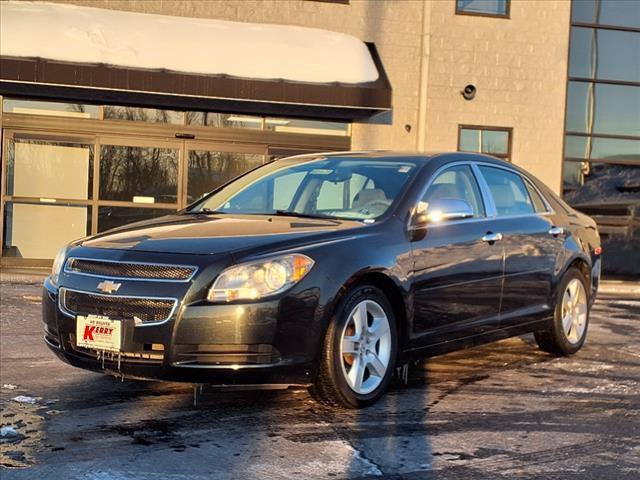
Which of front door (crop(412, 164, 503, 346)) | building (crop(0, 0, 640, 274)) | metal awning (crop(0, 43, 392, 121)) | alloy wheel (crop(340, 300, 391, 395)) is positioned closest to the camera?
alloy wheel (crop(340, 300, 391, 395))

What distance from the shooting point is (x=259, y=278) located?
174 inches

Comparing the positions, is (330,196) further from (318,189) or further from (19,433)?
(19,433)

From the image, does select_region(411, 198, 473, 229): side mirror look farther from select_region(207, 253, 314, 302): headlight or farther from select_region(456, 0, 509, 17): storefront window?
select_region(456, 0, 509, 17): storefront window

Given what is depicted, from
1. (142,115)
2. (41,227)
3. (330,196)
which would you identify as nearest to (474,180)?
(330,196)

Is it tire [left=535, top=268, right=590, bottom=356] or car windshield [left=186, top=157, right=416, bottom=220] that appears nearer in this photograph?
car windshield [left=186, top=157, right=416, bottom=220]

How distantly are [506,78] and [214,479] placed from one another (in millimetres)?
12684

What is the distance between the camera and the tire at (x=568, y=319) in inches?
263

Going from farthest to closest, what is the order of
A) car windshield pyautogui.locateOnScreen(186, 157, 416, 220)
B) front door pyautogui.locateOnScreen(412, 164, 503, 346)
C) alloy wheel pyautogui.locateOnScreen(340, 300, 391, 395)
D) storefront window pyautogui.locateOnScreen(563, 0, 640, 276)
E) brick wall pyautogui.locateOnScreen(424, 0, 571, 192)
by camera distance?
storefront window pyautogui.locateOnScreen(563, 0, 640, 276)
brick wall pyautogui.locateOnScreen(424, 0, 571, 192)
car windshield pyautogui.locateOnScreen(186, 157, 416, 220)
front door pyautogui.locateOnScreen(412, 164, 503, 346)
alloy wheel pyautogui.locateOnScreen(340, 300, 391, 395)

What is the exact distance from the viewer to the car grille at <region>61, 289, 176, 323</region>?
436 cm

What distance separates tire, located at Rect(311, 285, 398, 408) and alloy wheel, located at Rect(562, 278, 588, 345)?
235 cm

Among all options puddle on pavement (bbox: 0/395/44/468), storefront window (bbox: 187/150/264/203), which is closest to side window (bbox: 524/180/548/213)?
puddle on pavement (bbox: 0/395/44/468)

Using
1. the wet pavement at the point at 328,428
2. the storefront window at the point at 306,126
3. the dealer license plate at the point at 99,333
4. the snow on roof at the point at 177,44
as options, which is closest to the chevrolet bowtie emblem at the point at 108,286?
the dealer license plate at the point at 99,333

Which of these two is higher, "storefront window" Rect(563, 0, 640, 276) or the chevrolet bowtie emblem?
"storefront window" Rect(563, 0, 640, 276)

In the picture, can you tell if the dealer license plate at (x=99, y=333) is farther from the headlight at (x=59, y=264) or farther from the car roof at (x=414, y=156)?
the car roof at (x=414, y=156)
